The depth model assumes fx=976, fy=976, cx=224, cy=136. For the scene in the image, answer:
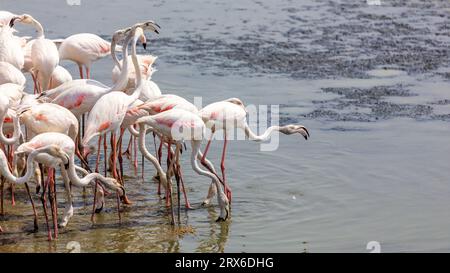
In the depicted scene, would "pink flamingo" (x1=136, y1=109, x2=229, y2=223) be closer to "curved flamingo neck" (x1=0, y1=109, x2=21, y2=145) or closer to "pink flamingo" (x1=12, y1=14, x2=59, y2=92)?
"curved flamingo neck" (x1=0, y1=109, x2=21, y2=145)

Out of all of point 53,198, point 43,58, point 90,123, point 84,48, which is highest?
point 84,48

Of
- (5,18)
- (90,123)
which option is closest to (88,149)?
(90,123)

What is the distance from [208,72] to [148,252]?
211 inches

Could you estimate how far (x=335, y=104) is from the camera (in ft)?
39.3

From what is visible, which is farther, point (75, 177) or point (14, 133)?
point (14, 133)

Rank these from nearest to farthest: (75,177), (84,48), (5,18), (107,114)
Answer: (75,177)
(107,114)
(84,48)
(5,18)

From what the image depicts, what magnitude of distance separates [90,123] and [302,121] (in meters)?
3.31

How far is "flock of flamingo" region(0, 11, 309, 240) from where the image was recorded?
845 cm

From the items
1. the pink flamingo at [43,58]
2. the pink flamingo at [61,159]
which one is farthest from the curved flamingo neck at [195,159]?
the pink flamingo at [43,58]

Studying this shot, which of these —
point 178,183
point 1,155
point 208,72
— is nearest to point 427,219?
point 178,183

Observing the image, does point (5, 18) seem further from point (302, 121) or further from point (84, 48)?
point (302, 121)

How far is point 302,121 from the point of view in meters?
11.4

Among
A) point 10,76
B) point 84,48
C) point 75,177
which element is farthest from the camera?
point 84,48

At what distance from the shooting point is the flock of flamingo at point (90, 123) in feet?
27.7
